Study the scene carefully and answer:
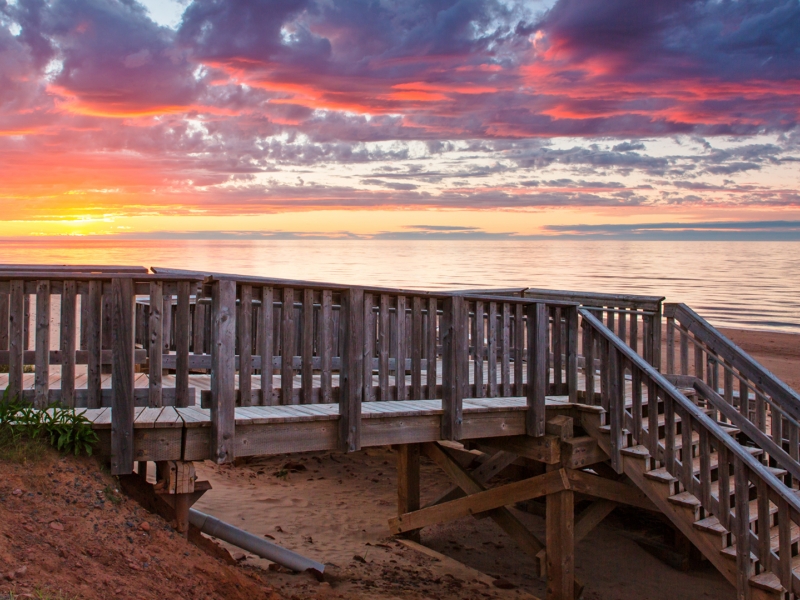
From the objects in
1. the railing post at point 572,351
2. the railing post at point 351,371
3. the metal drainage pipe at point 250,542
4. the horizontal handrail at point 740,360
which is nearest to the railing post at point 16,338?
the metal drainage pipe at point 250,542

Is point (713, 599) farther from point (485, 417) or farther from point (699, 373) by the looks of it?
point (485, 417)

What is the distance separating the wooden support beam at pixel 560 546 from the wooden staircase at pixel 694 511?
687 millimetres

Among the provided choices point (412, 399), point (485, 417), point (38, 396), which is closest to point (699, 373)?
point (485, 417)

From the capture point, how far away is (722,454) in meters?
6.56

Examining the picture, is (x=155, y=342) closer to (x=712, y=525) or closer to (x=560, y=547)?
(x=560, y=547)

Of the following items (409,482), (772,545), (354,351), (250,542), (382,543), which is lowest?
(382,543)

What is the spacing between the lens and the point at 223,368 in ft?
18.4

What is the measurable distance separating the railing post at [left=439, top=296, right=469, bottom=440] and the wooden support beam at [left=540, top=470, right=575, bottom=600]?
146cm

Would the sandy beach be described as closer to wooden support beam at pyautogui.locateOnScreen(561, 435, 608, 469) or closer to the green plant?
wooden support beam at pyautogui.locateOnScreen(561, 435, 608, 469)

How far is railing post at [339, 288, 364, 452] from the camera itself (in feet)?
20.0

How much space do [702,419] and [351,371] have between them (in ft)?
Answer: 10.7

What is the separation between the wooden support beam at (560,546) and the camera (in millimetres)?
7594

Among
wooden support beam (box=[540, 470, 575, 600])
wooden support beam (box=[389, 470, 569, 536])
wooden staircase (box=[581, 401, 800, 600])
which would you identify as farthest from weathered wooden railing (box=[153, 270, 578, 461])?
wooden support beam (box=[540, 470, 575, 600])

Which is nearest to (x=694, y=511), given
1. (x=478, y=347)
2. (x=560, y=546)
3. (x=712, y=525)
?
(x=712, y=525)
